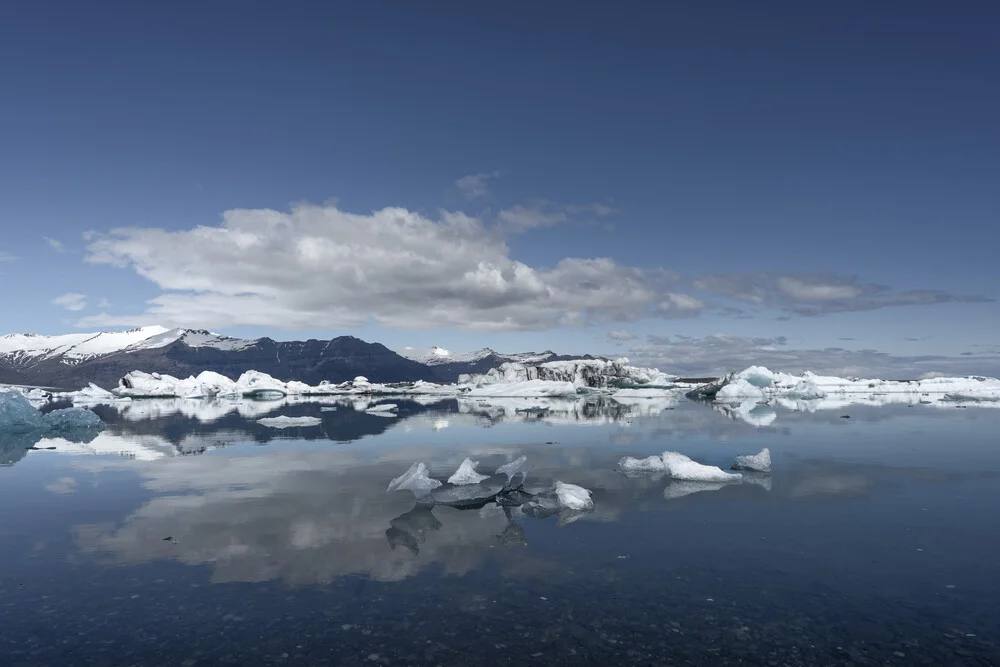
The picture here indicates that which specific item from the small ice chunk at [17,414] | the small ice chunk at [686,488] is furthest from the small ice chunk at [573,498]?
the small ice chunk at [17,414]

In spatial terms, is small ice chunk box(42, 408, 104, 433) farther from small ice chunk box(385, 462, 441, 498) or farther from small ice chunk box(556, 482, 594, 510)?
small ice chunk box(556, 482, 594, 510)

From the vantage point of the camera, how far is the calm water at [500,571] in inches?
244

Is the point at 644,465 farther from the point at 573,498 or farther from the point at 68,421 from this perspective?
the point at 68,421

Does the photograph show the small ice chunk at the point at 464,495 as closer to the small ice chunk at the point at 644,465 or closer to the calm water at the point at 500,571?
the calm water at the point at 500,571

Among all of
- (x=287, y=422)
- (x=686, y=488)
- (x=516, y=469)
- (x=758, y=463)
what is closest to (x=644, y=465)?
(x=686, y=488)

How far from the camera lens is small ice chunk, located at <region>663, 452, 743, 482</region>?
1549 centimetres

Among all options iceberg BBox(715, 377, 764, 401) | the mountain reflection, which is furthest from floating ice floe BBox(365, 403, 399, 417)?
iceberg BBox(715, 377, 764, 401)

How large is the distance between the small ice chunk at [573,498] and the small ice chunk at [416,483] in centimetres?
306

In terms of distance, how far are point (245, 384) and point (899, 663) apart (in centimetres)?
9979

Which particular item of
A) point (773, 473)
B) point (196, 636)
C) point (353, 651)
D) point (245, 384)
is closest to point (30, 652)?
point (196, 636)

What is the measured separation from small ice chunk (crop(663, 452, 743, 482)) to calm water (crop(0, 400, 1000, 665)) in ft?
2.70

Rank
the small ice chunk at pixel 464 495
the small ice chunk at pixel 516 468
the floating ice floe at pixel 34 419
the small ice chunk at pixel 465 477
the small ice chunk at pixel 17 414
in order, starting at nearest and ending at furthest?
the small ice chunk at pixel 464 495, the small ice chunk at pixel 465 477, the small ice chunk at pixel 516 468, the small ice chunk at pixel 17 414, the floating ice floe at pixel 34 419

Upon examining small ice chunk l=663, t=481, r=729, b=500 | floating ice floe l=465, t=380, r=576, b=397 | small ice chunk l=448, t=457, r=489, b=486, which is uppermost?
floating ice floe l=465, t=380, r=576, b=397

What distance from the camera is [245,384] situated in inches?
3711
